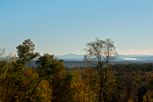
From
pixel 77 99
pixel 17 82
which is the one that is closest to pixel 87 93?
pixel 77 99

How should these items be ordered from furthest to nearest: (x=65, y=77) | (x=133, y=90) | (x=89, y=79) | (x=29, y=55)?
(x=133, y=90), (x=65, y=77), (x=89, y=79), (x=29, y=55)

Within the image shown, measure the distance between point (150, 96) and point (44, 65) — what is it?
19137 millimetres

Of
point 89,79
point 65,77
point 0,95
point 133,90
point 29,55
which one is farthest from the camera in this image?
point 133,90

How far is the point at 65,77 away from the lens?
265 feet

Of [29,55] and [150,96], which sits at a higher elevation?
[29,55]

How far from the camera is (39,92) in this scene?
214 ft

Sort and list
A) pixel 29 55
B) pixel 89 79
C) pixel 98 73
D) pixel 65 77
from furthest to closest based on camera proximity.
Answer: pixel 65 77
pixel 89 79
pixel 98 73
pixel 29 55

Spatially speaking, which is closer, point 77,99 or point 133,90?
point 77,99

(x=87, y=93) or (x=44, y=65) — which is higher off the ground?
(x=44, y=65)

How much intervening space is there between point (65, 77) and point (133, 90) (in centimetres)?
2839

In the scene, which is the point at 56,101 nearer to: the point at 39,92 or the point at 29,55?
the point at 39,92

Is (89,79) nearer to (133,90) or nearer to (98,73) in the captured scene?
(98,73)

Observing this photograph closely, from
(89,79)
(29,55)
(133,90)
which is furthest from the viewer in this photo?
(133,90)

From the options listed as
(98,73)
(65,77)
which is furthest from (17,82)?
(65,77)
